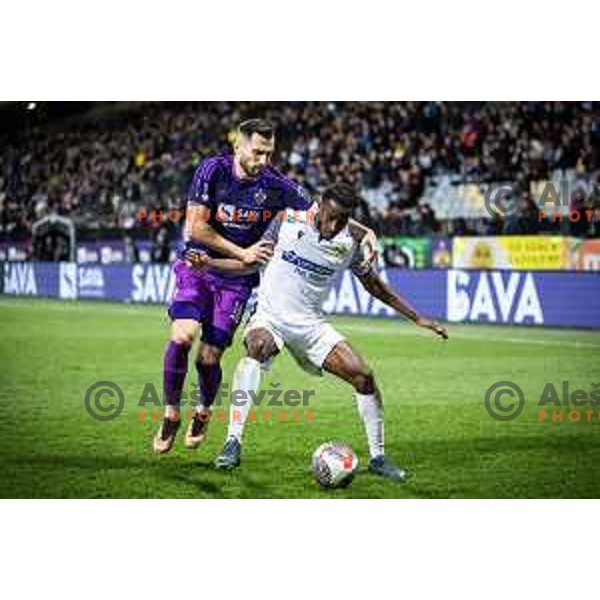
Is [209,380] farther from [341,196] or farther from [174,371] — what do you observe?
[341,196]

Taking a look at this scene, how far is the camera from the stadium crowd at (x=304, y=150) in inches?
305

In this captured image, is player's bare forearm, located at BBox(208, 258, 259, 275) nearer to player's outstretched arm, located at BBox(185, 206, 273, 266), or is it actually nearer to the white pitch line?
player's outstretched arm, located at BBox(185, 206, 273, 266)

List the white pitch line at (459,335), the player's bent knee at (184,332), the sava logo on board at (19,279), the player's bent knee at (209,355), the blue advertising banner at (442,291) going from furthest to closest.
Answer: the blue advertising banner at (442,291) → the white pitch line at (459,335) → the sava logo on board at (19,279) → the player's bent knee at (209,355) → the player's bent knee at (184,332)

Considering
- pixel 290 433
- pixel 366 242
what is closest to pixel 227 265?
pixel 366 242

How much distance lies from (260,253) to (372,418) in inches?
43.0

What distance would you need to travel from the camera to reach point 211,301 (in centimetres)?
711

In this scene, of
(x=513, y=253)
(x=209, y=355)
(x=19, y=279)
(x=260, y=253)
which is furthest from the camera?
(x=513, y=253)

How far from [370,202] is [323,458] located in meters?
2.95

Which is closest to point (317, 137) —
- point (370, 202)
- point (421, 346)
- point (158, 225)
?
point (370, 202)

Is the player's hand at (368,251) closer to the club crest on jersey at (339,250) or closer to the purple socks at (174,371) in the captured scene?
the club crest on jersey at (339,250)

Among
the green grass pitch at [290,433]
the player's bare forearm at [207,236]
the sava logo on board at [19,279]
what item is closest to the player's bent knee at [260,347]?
the green grass pitch at [290,433]

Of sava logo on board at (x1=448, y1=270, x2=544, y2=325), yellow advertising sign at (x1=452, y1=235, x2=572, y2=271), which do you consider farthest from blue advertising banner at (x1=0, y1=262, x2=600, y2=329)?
yellow advertising sign at (x1=452, y1=235, x2=572, y2=271)

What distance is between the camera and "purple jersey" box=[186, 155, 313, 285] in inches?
276

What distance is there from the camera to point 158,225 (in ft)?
29.6
